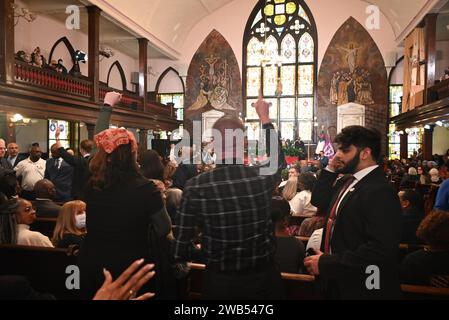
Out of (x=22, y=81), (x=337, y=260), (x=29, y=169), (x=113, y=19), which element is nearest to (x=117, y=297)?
(x=337, y=260)

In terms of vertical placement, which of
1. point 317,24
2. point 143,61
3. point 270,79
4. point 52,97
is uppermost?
point 317,24

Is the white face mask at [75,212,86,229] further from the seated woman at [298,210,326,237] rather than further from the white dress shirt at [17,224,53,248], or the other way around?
the seated woman at [298,210,326,237]

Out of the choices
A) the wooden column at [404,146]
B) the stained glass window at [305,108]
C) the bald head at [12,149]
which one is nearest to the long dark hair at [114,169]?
the bald head at [12,149]

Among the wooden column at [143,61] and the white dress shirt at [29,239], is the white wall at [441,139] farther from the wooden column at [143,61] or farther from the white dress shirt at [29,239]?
the white dress shirt at [29,239]

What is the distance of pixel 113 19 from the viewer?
1459cm

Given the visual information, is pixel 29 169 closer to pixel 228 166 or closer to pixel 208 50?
pixel 228 166

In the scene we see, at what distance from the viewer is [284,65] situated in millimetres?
20578

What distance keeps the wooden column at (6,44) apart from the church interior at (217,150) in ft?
0.13

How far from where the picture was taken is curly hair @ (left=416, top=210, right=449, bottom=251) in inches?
116

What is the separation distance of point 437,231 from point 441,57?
59.0 feet

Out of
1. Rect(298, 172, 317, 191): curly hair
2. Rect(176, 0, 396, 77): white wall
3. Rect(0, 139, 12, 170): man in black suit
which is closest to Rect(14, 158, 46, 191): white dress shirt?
Rect(0, 139, 12, 170): man in black suit

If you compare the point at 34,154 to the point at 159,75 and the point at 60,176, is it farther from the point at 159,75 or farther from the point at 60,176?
the point at 159,75

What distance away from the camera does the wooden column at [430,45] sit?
550 inches

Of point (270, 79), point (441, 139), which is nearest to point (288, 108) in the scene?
point (270, 79)
